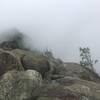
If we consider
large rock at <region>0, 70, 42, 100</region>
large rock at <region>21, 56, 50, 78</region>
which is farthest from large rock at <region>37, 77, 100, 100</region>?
large rock at <region>21, 56, 50, 78</region>

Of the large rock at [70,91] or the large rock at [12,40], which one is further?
the large rock at [12,40]

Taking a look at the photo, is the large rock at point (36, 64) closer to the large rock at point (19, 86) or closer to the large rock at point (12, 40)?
the large rock at point (19, 86)

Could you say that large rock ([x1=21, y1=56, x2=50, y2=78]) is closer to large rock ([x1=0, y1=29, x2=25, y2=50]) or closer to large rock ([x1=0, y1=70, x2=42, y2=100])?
large rock ([x1=0, y1=70, x2=42, y2=100])

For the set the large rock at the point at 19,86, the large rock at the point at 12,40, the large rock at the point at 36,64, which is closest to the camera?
the large rock at the point at 19,86

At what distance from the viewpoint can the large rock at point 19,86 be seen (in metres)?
36.2

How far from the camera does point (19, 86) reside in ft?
120

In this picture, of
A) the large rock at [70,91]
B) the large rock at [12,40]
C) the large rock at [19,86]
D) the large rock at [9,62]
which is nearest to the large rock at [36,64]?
the large rock at [9,62]

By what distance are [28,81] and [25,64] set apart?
12902 mm

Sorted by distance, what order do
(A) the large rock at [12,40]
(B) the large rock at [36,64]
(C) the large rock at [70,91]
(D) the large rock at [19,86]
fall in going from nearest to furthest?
(C) the large rock at [70,91] → (D) the large rock at [19,86] → (B) the large rock at [36,64] → (A) the large rock at [12,40]

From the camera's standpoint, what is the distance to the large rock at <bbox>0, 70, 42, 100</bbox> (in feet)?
119

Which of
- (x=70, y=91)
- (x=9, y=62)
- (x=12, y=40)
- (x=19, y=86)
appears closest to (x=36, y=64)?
(x=9, y=62)

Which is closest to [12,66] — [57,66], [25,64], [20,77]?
[25,64]

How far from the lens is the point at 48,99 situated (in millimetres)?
34250

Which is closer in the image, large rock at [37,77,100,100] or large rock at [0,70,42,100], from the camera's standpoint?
large rock at [37,77,100,100]
